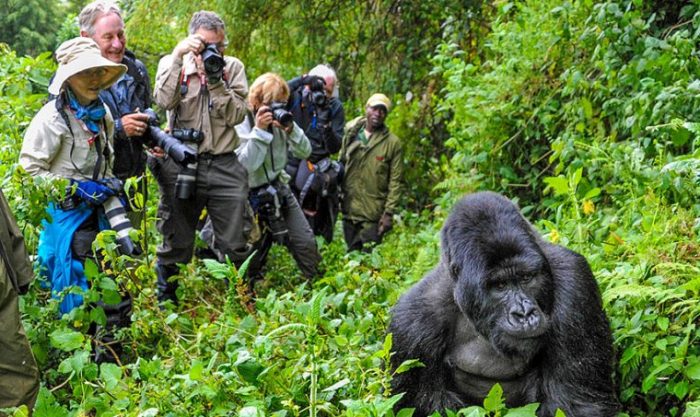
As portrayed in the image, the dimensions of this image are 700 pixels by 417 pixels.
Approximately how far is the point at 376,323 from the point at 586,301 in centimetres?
112

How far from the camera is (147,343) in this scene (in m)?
4.34

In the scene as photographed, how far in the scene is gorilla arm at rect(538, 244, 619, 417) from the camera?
3.06 m

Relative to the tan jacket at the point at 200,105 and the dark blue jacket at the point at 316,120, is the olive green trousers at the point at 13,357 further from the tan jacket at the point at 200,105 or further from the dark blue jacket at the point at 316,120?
the dark blue jacket at the point at 316,120

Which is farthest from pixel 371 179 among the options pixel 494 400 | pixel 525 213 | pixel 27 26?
pixel 27 26

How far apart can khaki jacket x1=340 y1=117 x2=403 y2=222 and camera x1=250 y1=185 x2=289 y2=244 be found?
155cm

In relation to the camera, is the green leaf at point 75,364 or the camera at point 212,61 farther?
the camera at point 212,61

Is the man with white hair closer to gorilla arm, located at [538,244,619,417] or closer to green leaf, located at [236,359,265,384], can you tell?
green leaf, located at [236,359,265,384]

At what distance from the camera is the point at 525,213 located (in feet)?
19.3

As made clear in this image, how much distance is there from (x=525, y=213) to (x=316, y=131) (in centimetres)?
204

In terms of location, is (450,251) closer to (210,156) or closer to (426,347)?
(426,347)

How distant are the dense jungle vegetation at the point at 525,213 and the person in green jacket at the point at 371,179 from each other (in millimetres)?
299

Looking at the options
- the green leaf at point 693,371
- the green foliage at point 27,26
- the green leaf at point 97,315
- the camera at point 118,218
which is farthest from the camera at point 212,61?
the green foliage at point 27,26

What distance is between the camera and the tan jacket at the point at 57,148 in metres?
4.19

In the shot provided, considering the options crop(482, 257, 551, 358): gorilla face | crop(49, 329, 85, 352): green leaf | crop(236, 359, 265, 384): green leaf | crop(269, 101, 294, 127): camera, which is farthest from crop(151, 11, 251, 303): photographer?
crop(482, 257, 551, 358): gorilla face
